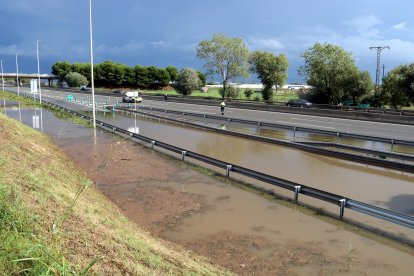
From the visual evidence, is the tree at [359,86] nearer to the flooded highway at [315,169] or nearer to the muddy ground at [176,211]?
the flooded highway at [315,169]

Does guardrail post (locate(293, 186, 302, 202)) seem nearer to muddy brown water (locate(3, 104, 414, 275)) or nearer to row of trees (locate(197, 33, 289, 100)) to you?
muddy brown water (locate(3, 104, 414, 275))

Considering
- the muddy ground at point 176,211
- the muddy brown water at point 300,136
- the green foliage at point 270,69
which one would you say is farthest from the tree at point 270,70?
the muddy ground at point 176,211

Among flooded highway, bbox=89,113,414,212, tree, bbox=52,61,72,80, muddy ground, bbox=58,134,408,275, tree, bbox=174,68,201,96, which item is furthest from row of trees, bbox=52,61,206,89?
muddy ground, bbox=58,134,408,275

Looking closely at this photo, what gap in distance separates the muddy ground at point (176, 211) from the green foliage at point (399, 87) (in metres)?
35.5

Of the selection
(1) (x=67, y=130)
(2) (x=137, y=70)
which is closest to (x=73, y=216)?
(1) (x=67, y=130)

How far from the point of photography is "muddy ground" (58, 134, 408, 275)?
270 inches

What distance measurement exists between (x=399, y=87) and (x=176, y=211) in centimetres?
4158

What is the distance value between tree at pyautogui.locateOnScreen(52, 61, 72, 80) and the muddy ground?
140m

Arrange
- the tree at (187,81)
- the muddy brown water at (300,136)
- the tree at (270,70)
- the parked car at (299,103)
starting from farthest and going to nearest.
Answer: the tree at (187,81) < the tree at (270,70) < the parked car at (299,103) < the muddy brown water at (300,136)

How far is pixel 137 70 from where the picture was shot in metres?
129

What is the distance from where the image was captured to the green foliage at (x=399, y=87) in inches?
1671

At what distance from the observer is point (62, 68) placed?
150 meters

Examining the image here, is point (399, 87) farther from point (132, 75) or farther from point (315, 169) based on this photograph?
point (132, 75)

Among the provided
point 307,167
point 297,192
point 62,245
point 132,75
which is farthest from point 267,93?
point 132,75
